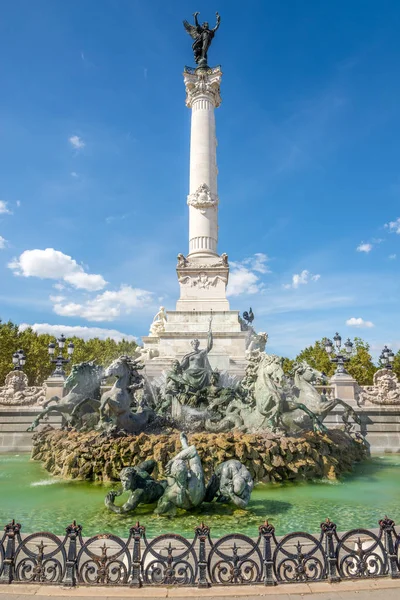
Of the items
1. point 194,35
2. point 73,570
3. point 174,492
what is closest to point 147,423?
point 174,492

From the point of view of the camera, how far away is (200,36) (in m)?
30.4

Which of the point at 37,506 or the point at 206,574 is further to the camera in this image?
the point at 37,506

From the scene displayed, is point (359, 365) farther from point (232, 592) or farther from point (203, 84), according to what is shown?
point (232, 592)

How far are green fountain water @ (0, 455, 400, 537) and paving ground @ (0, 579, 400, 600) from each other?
6.41 feet

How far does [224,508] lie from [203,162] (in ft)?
72.4

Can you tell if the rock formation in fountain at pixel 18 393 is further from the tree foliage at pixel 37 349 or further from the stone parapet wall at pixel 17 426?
the tree foliage at pixel 37 349

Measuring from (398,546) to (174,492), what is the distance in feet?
11.1

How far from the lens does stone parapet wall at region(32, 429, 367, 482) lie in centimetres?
927

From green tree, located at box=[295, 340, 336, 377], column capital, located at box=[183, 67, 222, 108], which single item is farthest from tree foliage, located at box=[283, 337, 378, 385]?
column capital, located at box=[183, 67, 222, 108]

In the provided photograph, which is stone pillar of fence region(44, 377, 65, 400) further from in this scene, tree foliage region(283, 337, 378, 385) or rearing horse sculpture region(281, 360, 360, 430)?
tree foliage region(283, 337, 378, 385)

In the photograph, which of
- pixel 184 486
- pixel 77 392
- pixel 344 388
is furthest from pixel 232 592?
pixel 344 388

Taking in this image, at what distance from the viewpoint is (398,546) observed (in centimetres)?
406

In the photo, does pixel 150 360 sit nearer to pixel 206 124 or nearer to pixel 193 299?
pixel 193 299

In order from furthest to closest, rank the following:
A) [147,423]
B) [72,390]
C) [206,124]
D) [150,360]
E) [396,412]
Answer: [206,124]
[150,360]
[396,412]
[72,390]
[147,423]
